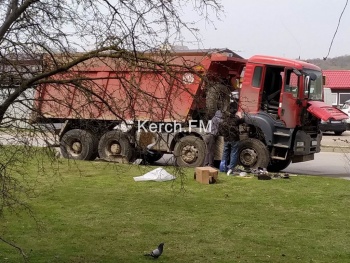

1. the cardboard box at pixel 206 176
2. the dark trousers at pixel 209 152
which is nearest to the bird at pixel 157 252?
the cardboard box at pixel 206 176

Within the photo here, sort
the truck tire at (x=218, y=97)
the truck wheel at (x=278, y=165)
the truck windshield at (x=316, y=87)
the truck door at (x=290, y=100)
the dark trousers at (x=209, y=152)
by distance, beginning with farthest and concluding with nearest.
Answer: the truck wheel at (x=278, y=165) → the dark trousers at (x=209, y=152) → the truck windshield at (x=316, y=87) → the truck door at (x=290, y=100) → the truck tire at (x=218, y=97)

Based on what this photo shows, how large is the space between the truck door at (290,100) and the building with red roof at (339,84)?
28.9m

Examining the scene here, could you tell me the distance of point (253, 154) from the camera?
13.4 m

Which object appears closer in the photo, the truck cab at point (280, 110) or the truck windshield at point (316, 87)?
the truck cab at point (280, 110)

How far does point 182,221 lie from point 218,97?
12.0 feet

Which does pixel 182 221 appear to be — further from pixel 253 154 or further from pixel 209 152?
pixel 209 152

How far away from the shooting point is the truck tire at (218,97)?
199 inches

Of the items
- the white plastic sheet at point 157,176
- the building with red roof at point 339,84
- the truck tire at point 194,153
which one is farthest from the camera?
the building with red roof at point 339,84

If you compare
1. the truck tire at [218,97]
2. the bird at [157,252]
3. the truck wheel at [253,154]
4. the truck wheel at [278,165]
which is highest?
the truck tire at [218,97]

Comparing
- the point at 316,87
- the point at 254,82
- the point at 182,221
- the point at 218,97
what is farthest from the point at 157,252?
the point at 316,87

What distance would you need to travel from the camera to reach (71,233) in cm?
752

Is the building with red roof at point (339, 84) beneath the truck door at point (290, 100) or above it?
above

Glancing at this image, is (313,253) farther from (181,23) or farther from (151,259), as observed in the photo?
(181,23)

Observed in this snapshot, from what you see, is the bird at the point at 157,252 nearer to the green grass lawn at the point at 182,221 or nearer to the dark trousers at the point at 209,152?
the green grass lawn at the point at 182,221
